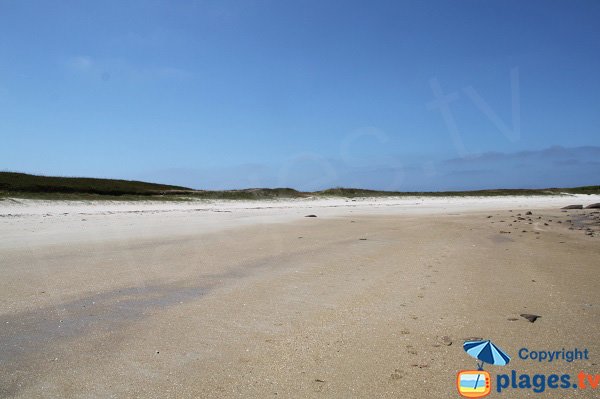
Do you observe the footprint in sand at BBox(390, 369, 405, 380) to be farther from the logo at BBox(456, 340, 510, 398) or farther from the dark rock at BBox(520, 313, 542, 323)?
the dark rock at BBox(520, 313, 542, 323)

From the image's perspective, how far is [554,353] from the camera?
2807mm

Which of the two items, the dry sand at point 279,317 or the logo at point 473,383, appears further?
the dry sand at point 279,317

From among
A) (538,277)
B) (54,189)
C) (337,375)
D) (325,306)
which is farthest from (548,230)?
(54,189)

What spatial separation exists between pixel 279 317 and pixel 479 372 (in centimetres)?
164

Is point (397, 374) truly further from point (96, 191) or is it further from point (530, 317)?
point (96, 191)

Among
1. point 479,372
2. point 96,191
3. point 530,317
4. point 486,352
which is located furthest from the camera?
point 96,191

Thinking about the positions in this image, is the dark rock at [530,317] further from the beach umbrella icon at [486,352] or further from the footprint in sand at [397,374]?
the footprint in sand at [397,374]

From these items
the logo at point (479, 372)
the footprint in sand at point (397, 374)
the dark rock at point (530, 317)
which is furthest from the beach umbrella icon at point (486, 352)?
the dark rock at point (530, 317)

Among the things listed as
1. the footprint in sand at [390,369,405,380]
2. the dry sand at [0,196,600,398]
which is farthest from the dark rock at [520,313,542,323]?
the footprint in sand at [390,369,405,380]

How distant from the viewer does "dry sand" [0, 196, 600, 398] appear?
8.22 ft

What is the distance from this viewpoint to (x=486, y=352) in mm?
2818

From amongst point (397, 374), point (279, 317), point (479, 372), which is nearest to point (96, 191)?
point (279, 317)

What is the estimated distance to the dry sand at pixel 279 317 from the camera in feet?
8.22

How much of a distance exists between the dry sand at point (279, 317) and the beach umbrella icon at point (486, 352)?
3.0 inches
